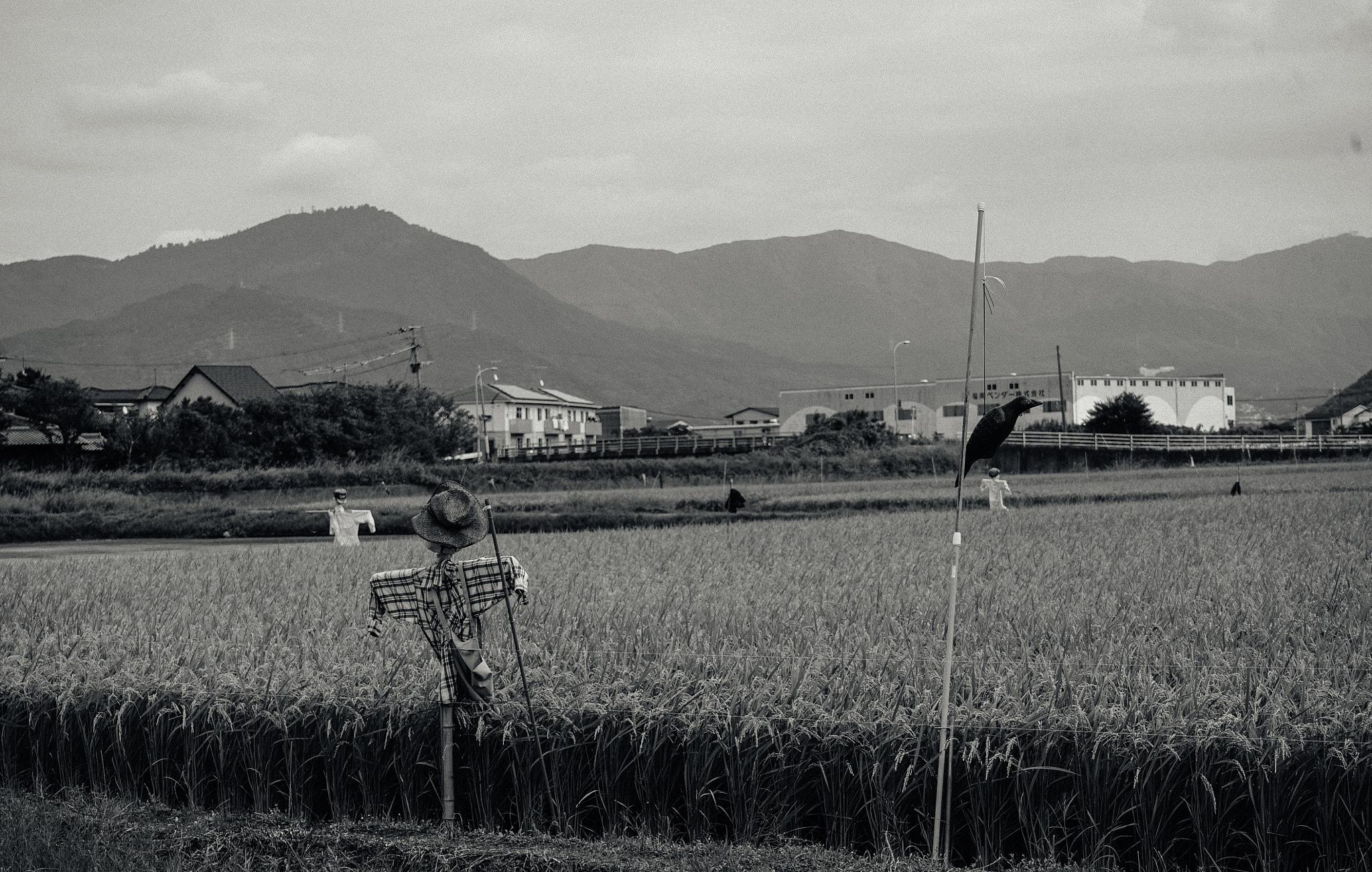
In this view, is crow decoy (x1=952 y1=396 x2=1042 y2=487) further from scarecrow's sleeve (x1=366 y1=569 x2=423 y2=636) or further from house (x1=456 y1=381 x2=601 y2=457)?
house (x1=456 y1=381 x2=601 y2=457)

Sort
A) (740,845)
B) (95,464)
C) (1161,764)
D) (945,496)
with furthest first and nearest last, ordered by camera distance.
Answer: (95,464) → (945,496) → (740,845) → (1161,764)

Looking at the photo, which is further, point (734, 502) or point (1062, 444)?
point (1062, 444)

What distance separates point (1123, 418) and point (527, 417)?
5842 cm

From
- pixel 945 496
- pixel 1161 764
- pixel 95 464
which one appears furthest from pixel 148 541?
pixel 95 464

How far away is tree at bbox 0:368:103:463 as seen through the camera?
57.2m

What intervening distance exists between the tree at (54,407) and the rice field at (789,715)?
52.0 m

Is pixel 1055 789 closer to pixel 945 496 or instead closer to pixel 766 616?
pixel 766 616

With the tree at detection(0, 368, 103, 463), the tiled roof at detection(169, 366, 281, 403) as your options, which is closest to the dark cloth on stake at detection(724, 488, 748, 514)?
the tree at detection(0, 368, 103, 463)

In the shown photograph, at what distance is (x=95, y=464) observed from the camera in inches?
2245

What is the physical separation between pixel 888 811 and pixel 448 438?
6517 cm

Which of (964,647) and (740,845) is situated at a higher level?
(964,647)

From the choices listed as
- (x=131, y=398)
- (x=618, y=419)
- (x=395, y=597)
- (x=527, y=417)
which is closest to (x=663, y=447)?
(x=527, y=417)

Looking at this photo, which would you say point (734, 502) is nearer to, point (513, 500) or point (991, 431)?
point (513, 500)

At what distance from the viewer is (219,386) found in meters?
77.6
